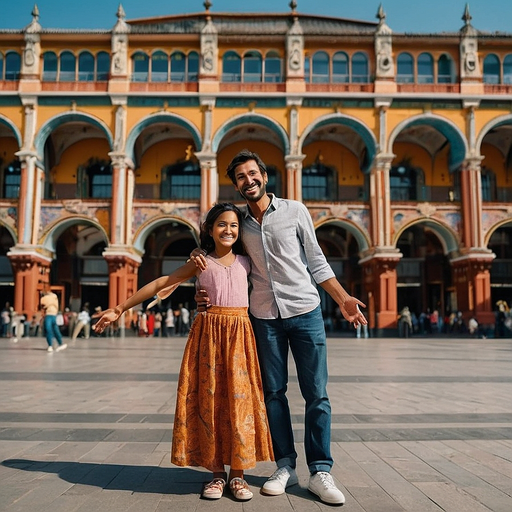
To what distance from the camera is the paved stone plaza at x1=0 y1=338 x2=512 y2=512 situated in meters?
3.09

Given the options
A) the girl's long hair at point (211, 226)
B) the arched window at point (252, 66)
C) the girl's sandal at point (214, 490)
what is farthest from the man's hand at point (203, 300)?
the arched window at point (252, 66)

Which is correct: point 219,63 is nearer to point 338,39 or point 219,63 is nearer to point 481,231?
point 338,39

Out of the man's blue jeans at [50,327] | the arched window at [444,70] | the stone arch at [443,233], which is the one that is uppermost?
the arched window at [444,70]

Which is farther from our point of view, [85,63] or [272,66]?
[272,66]

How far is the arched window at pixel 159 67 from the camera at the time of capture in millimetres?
27094

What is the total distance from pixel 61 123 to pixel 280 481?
1050 inches

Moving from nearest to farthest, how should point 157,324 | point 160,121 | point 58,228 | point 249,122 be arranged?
point 157,324, point 58,228, point 249,122, point 160,121

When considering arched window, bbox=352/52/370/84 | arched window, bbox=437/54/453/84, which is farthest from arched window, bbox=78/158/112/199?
arched window, bbox=437/54/453/84

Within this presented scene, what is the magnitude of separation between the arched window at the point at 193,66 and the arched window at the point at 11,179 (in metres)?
10.7

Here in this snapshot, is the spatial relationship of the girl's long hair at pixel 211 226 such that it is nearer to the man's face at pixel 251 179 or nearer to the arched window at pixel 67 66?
the man's face at pixel 251 179

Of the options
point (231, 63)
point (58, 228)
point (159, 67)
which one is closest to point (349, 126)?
point (231, 63)

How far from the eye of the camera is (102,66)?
27094 millimetres

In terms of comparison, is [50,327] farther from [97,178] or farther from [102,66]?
[97,178]

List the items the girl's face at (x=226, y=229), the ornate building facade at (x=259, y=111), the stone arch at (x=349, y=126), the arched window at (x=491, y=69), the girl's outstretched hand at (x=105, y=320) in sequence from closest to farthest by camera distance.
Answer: the girl's outstretched hand at (x=105, y=320) < the girl's face at (x=226, y=229) < the ornate building facade at (x=259, y=111) < the stone arch at (x=349, y=126) < the arched window at (x=491, y=69)
